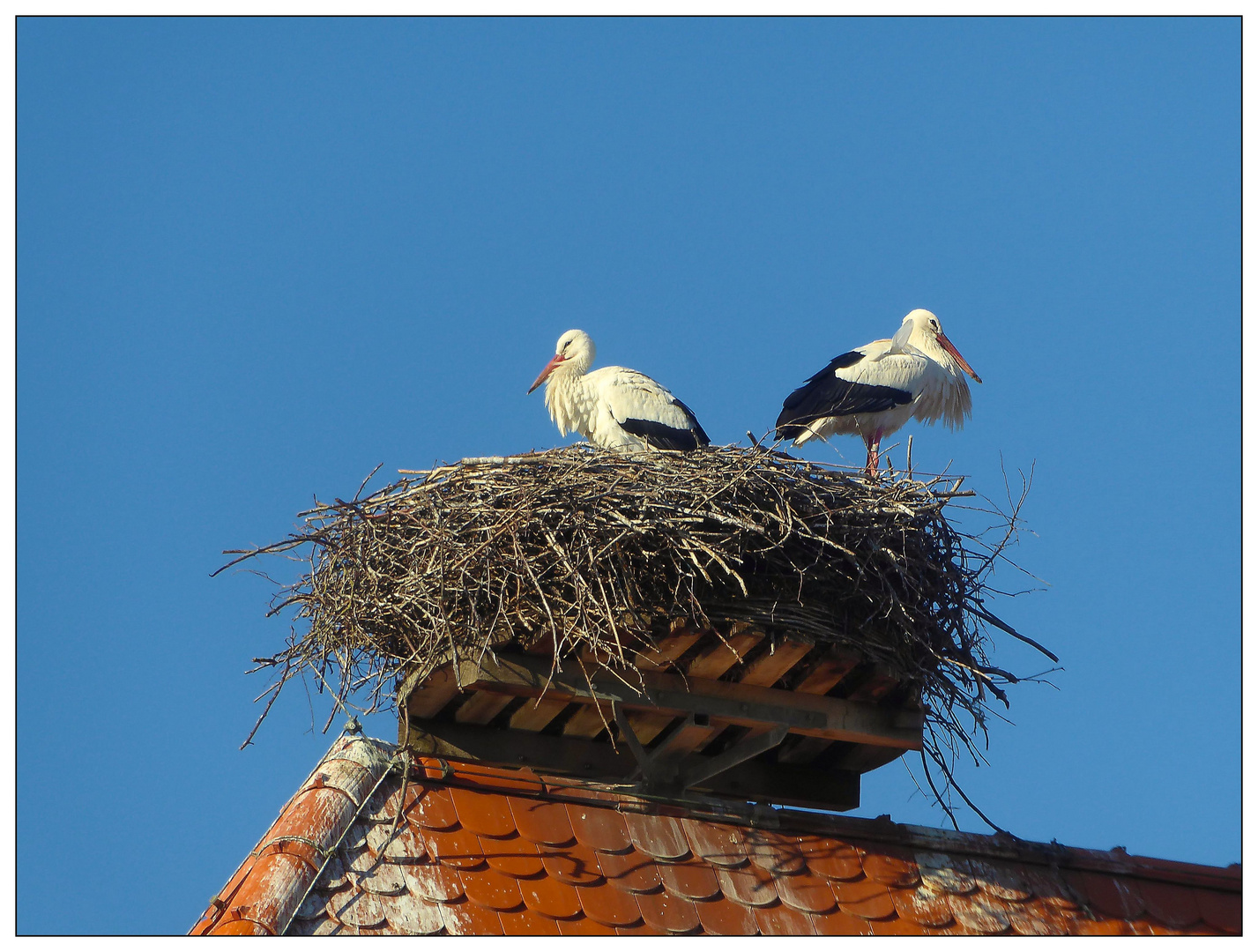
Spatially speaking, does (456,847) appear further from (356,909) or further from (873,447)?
Result: (873,447)

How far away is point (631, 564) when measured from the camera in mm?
5602

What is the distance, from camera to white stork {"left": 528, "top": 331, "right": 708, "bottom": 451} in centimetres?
825

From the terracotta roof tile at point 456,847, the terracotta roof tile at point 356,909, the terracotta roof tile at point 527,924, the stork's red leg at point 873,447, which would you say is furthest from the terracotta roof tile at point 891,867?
the stork's red leg at point 873,447

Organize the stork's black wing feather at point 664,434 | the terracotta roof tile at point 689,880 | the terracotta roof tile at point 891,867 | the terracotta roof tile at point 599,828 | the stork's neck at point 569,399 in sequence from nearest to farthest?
the terracotta roof tile at point 689,880 < the terracotta roof tile at point 599,828 < the terracotta roof tile at point 891,867 < the stork's black wing feather at point 664,434 < the stork's neck at point 569,399

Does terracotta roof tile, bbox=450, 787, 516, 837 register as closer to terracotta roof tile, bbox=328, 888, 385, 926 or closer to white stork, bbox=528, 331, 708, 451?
terracotta roof tile, bbox=328, 888, 385, 926

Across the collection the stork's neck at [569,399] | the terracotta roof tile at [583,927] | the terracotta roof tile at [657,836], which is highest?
the stork's neck at [569,399]

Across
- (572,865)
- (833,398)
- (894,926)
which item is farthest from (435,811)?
(833,398)

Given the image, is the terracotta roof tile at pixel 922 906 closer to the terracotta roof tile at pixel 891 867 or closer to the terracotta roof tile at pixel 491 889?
the terracotta roof tile at pixel 891 867

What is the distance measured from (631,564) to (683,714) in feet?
1.96

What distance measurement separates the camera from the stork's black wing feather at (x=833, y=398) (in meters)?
8.95

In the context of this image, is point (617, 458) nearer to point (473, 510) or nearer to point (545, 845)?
point (473, 510)


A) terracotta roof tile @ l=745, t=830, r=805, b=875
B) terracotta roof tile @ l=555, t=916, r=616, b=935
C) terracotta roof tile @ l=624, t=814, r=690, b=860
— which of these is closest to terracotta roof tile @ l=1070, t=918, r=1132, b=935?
terracotta roof tile @ l=745, t=830, r=805, b=875

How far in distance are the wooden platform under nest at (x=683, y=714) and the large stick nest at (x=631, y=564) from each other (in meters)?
0.09
